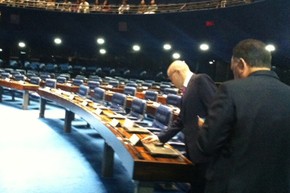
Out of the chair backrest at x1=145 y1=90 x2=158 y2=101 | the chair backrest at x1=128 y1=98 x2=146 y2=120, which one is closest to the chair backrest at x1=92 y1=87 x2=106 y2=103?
the chair backrest at x1=145 y1=90 x2=158 y2=101

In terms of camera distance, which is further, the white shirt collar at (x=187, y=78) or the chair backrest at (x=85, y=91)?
the chair backrest at (x=85, y=91)

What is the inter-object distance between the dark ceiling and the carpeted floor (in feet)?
23.7

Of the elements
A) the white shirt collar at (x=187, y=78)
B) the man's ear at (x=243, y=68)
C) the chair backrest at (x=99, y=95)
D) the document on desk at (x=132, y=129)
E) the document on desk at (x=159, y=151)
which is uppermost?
the man's ear at (x=243, y=68)

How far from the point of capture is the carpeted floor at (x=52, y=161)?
4113 mm

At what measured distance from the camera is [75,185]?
163 inches

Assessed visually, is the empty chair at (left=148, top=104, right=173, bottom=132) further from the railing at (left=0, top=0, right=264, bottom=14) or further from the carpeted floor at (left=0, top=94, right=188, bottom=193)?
the railing at (left=0, top=0, right=264, bottom=14)

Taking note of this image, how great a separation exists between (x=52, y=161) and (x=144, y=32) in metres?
12.6

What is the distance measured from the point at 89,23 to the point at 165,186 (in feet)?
48.4

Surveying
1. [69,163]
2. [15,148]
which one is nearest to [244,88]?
[69,163]

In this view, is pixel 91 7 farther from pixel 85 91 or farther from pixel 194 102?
pixel 194 102

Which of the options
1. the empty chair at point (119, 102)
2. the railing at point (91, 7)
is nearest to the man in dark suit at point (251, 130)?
the empty chair at point (119, 102)

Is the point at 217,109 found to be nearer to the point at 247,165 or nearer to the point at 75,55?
the point at 247,165

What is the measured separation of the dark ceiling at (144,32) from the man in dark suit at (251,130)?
10.5 meters

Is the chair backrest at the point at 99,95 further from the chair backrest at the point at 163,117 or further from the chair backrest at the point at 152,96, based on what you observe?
the chair backrest at the point at 163,117
